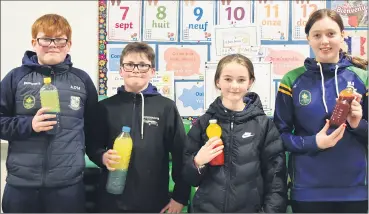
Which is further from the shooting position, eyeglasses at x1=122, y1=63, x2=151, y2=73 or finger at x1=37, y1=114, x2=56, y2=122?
eyeglasses at x1=122, y1=63, x2=151, y2=73

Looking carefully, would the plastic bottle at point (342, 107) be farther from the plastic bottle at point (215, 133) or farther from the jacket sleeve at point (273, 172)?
the plastic bottle at point (215, 133)

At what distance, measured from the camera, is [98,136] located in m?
1.86

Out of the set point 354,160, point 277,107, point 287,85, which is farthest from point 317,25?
point 354,160

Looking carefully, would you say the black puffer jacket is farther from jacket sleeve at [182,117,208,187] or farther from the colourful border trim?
the colourful border trim

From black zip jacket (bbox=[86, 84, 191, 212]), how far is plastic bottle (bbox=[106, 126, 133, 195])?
0.03 meters

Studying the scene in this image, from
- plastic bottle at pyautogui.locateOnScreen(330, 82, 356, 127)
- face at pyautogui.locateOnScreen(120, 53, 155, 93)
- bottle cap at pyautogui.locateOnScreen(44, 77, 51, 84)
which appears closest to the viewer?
plastic bottle at pyautogui.locateOnScreen(330, 82, 356, 127)

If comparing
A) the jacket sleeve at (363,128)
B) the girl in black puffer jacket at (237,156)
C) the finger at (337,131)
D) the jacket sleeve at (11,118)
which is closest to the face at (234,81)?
the girl in black puffer jacket at (237,156)

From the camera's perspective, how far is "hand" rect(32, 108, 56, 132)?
1627 mm

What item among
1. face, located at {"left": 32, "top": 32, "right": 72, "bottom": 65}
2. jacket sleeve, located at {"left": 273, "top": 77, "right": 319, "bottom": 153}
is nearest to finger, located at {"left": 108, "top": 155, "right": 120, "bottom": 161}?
face, located at {"left": 32, "top": 32, "right": 72, "bottom": 65}

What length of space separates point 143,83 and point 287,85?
0.70 meters

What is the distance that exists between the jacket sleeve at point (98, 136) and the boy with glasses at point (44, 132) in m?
0.07

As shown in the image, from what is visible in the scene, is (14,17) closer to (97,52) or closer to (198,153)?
(97,52)

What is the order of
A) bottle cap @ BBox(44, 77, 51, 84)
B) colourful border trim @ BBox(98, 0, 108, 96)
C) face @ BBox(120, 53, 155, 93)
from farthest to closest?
colourful border trim @ BBox(98, 0, 108, 96) < face @ BBox(120, 53, 155, 93) < bottle cap @ BBox(44, 77, 51, 84)

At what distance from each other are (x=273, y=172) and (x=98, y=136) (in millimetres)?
869
